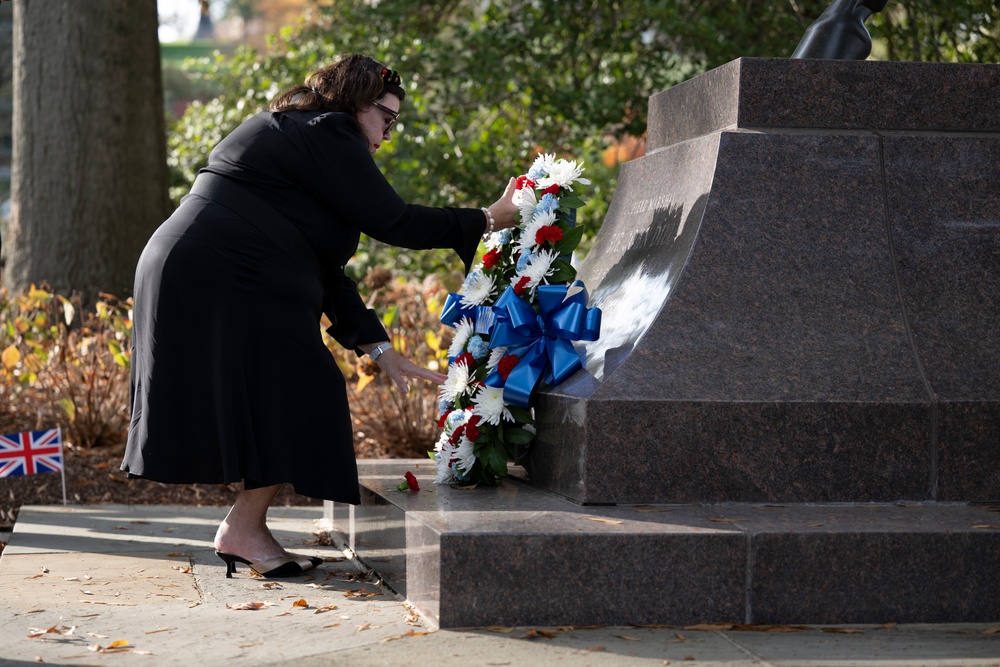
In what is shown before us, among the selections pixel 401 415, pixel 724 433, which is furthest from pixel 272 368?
pixel 401 415

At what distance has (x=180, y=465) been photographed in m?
3.72

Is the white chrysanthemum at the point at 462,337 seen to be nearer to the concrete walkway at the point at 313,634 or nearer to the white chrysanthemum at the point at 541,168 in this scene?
the white chrysanthemum at the point at 541,168

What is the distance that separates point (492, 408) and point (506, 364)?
162 millimetres

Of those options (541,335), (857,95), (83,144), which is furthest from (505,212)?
(83,144)

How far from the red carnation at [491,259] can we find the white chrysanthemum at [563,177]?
32 centimetres

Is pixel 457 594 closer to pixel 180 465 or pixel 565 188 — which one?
pixel 180 465

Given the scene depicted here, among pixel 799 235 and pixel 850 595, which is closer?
pixel 850 595

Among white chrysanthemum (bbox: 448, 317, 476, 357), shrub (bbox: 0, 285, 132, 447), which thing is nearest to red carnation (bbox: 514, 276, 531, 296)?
white chrysanthemum (bbox: 448, 317, 476, 357)

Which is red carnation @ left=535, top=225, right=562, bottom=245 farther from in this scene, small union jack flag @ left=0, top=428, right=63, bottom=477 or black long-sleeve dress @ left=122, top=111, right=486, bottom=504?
small union jack flag @ left=0, top=428, right=63, bottom=477

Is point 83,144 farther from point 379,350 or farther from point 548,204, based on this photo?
point 548,204

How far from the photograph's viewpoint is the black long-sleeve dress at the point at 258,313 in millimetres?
3725

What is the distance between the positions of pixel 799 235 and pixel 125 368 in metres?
4.03

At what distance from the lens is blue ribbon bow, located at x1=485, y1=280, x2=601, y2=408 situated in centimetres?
394

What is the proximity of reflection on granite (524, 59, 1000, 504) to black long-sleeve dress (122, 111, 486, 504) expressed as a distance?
794 millimetres
